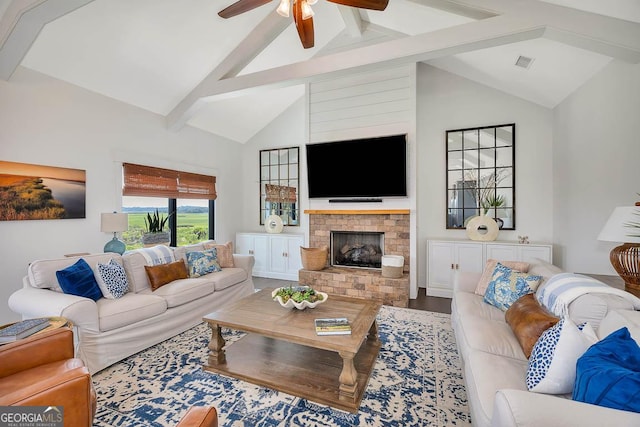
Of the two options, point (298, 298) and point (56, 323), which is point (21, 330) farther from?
point (298, 298)

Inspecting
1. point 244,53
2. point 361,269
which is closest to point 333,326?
point 361,269

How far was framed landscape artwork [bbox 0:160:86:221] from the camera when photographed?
288cm

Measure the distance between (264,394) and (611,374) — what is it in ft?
6.23

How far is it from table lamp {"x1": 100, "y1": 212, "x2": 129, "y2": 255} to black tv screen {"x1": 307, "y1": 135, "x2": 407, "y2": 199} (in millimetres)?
2702

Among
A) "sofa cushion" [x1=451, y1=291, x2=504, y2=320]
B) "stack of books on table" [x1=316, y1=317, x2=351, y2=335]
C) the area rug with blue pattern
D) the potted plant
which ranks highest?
the potted plant

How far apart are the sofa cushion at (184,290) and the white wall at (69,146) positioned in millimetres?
1429

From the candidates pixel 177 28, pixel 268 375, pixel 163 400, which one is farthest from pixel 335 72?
pixel 163 400

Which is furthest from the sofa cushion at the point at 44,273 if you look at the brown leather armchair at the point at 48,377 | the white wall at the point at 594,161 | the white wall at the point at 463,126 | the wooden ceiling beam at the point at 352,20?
the white wall at the point at 594,161

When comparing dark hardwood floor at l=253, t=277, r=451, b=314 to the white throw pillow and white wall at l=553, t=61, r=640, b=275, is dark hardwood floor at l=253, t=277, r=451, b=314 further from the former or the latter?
the white throw pillow

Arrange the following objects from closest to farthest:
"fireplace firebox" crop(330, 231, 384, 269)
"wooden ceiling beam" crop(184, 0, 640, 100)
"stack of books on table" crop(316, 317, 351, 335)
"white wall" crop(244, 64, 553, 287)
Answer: "stack of books on table" crop(316, 317, 351, 335) → "wooden ceiling beam" crop(184, 0, 640, 100) → "white wall" crop(244, 64, 553, 287) → "fireplace firebox" crop(330, 231, 384, 269)

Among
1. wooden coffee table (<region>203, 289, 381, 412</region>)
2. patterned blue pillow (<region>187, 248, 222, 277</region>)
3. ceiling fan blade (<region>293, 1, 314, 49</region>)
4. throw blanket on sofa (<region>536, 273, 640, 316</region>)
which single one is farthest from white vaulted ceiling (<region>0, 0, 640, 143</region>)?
wooden coffee table (<region>203, 289, 381, 412</region>)

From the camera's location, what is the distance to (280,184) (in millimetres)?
5969

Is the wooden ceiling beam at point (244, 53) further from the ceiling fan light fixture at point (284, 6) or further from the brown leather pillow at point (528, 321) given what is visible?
the brown leather pillow at point (528, 321)

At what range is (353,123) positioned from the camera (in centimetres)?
464
